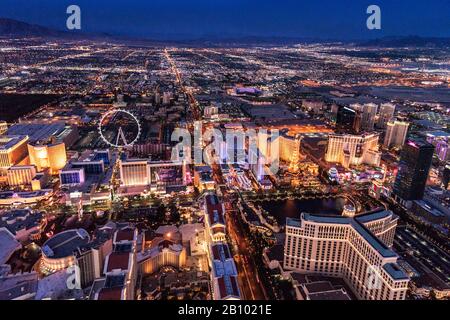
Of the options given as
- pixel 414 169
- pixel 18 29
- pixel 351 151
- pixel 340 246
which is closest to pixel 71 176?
pixel 340 246

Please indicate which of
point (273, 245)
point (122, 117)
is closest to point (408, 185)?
point (273, 245)

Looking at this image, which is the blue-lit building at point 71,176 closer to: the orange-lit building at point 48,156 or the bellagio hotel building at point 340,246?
the orange-lit building at point 48,156

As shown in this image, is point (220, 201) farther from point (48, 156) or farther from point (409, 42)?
point (409, 42)

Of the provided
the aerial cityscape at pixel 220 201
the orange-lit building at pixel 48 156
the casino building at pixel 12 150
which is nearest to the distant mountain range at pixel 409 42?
the aerial cityscape at pixel 220 201

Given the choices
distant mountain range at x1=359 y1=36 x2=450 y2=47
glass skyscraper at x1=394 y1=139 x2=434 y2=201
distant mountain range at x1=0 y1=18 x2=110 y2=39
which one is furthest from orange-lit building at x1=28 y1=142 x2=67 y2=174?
Answer: distant mountain range at x1=0 y1=18 x2=110 y2=39

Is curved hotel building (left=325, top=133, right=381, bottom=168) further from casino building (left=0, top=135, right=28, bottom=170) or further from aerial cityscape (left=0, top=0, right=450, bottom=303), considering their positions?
casino building (left=0, top=135, right=28, bottom=170)

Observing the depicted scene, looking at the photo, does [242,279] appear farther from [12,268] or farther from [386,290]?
[12,268]

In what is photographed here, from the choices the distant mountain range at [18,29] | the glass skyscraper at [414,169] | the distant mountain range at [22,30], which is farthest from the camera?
the distant mountain range at [22,30]

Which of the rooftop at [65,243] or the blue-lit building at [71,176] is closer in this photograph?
the rooftop at [65,243]
